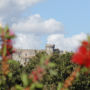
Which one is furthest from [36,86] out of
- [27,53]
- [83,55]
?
[27,53]

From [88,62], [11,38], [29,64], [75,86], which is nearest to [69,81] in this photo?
[88,62]

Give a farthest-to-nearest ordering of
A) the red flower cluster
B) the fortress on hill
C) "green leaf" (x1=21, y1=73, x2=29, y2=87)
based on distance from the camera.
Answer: the fortress on hill, "green leaf" (x1=21, y1=73, x2=29, y2=87), the red flower cluster

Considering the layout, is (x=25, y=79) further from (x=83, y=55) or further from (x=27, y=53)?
(x=27, y=53)

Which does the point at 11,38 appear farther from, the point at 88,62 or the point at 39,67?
the point at 88,62

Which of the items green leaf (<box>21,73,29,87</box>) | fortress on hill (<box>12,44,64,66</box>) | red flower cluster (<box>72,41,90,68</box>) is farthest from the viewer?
fortress on hill (<box>12,44,64,66</box>)

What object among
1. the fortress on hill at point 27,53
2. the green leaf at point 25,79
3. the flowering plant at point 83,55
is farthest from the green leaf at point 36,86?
the fortress on hill at point 27,53

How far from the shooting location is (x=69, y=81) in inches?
227

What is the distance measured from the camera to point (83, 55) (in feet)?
17.8

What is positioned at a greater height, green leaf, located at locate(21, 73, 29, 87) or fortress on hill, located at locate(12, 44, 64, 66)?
fortress on hill, located at locate(12, 44, 64, 66)

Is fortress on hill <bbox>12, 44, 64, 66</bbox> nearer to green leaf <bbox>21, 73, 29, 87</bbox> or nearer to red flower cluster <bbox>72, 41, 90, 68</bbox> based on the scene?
green leaf <bbox>21, 73, 29, 87</bbox>

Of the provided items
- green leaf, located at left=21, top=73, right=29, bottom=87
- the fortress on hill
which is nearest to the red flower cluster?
green leaf, located at left=21, top=73, right=29, bottom=87

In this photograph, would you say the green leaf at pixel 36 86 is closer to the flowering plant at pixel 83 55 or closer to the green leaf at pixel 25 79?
the green leaf at pixel 25 79

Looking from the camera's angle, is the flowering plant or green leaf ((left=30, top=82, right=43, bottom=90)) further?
green leaf ((left=30, top=82, right=43, bottom=90))

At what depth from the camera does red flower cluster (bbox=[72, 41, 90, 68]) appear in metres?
5.43
